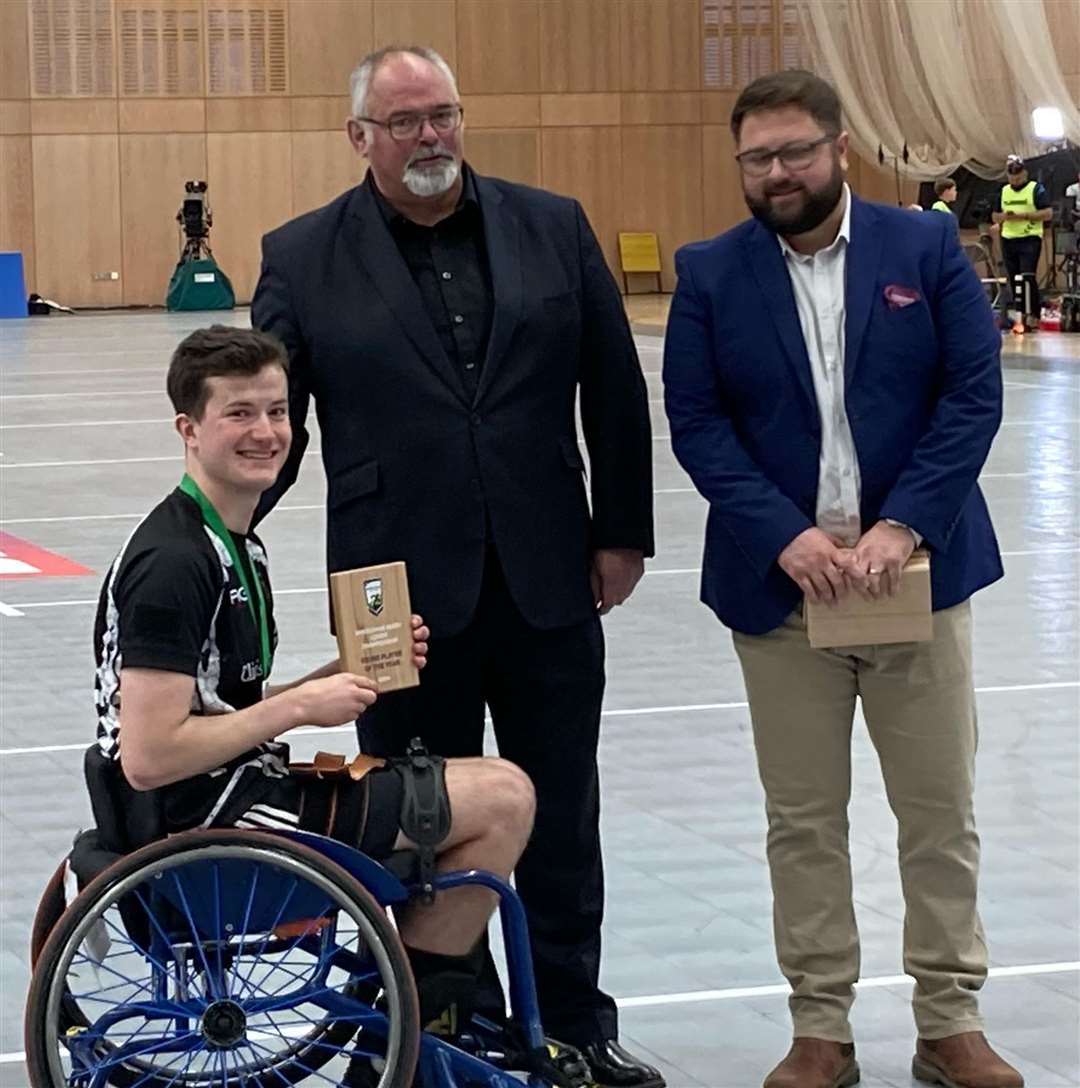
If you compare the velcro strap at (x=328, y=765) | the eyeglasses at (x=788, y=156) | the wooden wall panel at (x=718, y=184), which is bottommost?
the velcro strap at (x=328, y=765)

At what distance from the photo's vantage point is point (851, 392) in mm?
3453

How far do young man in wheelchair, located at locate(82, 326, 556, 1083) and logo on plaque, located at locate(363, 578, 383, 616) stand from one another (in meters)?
0.10

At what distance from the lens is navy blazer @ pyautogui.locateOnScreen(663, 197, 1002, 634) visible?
11.2 feet

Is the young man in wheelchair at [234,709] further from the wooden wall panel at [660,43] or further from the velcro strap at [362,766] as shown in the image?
the wooden wall panel at [660,43]

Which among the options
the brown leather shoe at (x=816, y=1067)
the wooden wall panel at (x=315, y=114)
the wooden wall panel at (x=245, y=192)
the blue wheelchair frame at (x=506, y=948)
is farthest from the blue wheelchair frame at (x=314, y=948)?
the wooden wall panel at (x=315, y=114)

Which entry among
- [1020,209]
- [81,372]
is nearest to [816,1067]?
[81,372]

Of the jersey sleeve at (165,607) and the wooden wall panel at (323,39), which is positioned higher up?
the wooden wall panel at (323,39)

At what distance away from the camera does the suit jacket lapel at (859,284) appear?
11.3 feet

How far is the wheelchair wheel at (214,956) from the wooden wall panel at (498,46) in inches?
1091

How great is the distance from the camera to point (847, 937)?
3512 millimetres

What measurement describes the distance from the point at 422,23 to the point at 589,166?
121 inches

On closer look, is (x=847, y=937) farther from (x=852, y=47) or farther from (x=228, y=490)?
(x=852, y=47)

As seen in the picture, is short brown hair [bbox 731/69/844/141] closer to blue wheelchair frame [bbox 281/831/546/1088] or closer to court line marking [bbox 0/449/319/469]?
blue wheelchair frame [bbox 281/831/546/1088]

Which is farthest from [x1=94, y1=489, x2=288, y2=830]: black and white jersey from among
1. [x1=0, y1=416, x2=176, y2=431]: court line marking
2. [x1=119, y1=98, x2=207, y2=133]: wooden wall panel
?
[x1=119, y1=98, x2=207, y2=133]: wooden wall panel
